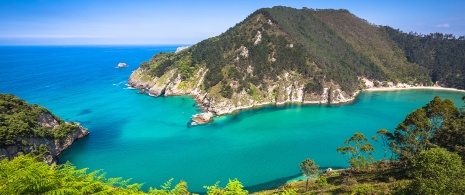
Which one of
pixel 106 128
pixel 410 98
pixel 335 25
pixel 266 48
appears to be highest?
pixel 335 25

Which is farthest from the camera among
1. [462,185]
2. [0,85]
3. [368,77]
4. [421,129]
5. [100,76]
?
[100,76]

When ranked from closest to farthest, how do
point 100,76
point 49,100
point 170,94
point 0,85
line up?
point 49,100
point 170,94
point 0,85
point 100,76

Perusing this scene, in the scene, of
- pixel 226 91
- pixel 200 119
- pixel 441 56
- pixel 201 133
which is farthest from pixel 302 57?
pixel 441 56

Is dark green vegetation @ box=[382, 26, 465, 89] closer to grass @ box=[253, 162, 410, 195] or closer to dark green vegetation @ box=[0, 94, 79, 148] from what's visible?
grass @ box=[253, 162, 410, 195]

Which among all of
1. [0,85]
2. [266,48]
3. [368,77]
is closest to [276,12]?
[266,48]

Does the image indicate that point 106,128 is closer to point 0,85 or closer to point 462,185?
point 462,185

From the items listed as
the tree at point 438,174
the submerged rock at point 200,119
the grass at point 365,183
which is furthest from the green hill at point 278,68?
the tree at point 438,174

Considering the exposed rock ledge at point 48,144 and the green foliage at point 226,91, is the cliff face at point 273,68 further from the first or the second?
the exposed rock ledge at point 48,144

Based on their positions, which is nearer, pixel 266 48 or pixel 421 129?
pixel 421 129
